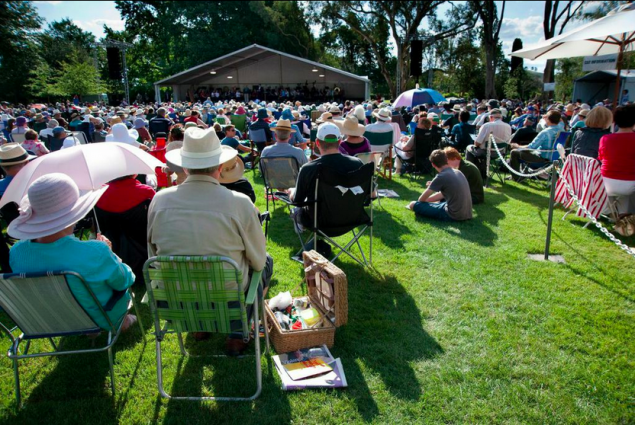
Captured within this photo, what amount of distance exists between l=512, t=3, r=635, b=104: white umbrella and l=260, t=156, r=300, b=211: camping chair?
Answer: 402 cm

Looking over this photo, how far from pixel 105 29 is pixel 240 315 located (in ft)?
209

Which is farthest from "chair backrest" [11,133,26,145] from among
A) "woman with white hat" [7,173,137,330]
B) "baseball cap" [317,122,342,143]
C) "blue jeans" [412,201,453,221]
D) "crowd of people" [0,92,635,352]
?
"blue jeans" [412,201,453,221]

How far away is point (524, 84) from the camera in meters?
36.9

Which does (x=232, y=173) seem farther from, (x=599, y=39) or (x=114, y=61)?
(x=114, y=61)

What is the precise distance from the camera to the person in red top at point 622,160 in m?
4.77

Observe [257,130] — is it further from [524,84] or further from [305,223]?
[524,84]

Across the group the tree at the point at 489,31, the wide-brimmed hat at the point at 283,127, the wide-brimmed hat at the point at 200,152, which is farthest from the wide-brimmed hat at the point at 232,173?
the tree at the point at 489,31

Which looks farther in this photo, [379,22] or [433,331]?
[379,22]

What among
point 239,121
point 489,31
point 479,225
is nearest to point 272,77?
point 489,31

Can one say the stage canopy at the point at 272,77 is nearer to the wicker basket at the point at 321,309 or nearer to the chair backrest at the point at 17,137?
the chair backrest at the point at 17,137

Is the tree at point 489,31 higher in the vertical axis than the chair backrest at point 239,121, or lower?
higher

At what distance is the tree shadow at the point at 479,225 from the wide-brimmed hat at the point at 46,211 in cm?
427

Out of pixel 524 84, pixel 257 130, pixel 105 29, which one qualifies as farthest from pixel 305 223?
pixel 105 29

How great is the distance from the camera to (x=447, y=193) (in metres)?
5.59
